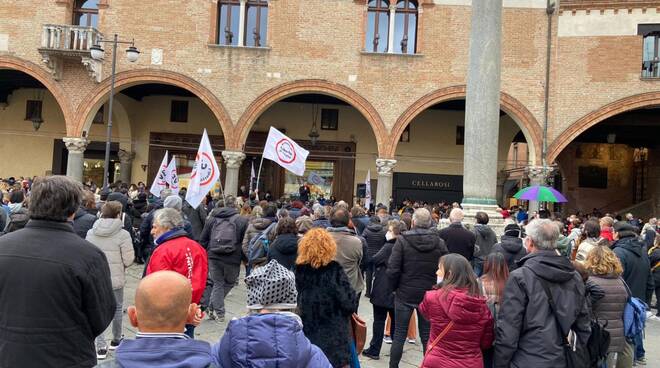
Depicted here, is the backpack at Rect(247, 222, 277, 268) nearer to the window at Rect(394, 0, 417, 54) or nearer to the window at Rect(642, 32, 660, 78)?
the window at Rect(394, 0, 417, 54)

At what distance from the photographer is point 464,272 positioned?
3801 mm

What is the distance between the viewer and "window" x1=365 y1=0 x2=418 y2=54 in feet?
62.9

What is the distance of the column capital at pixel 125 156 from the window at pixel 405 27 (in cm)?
1195

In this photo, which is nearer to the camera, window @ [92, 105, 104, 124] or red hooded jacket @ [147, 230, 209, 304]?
red hooded jacket @ [147, 230, 209, 304]

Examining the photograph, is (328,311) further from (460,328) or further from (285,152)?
(285,152)

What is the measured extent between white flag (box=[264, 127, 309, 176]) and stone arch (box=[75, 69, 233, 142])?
6.83m

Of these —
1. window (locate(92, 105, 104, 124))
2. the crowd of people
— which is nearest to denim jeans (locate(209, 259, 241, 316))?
the crowd of people

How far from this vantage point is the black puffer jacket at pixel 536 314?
11.4ft

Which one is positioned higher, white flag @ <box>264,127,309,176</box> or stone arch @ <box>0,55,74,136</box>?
stone arch @ <box>0,55,74,136</box>

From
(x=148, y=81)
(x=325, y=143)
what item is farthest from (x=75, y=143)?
(x=325, y=143)

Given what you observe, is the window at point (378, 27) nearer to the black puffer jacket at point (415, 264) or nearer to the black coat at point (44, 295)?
the black puffer jacket at point (415, 264)

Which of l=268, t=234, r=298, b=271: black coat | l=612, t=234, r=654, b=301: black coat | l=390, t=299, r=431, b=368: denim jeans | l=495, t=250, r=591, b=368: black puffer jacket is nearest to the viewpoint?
l=495, t=250, r=591, b=368: black puffer jacket

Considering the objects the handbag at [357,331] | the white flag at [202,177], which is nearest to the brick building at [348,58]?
the white flag at [202,177]

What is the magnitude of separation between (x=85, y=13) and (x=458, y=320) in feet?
64.9
